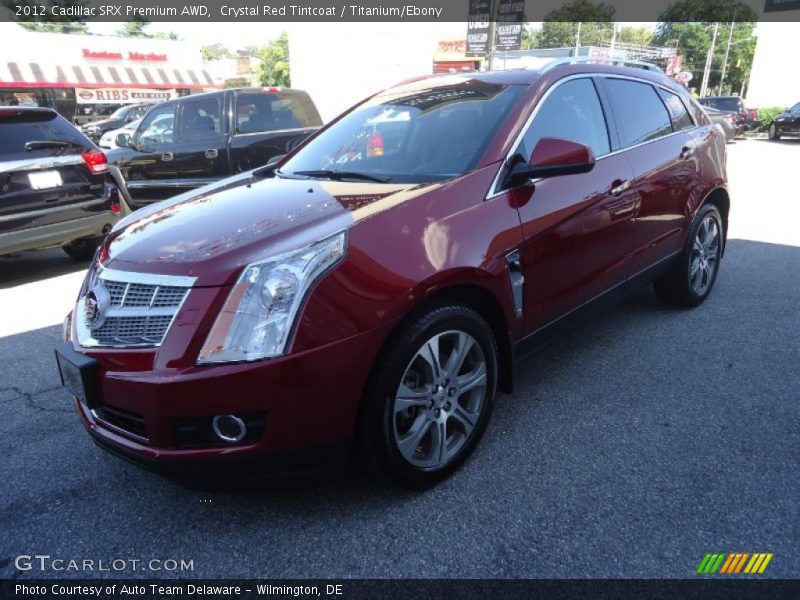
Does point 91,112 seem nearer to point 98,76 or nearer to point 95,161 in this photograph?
point 98,76

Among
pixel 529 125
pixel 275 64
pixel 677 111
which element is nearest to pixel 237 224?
pixel 529 125

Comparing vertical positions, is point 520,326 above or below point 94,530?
above

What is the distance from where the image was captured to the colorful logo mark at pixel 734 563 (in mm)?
2035

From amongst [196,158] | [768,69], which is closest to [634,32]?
[768,69]

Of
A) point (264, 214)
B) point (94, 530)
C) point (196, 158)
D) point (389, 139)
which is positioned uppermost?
point (389, 139)

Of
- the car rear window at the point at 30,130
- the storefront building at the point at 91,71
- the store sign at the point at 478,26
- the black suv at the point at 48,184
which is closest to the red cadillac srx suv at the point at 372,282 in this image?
the black suv at the point at 48,184

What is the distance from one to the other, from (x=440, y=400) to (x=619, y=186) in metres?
1.75

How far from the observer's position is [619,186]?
3338mm

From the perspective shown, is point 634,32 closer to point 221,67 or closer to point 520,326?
point 221,67

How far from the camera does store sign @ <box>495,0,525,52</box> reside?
2105cm

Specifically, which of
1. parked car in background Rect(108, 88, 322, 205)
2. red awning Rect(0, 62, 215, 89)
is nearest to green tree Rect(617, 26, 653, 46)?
red awning Rect(0, 62, 215, 89)

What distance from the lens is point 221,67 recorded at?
269 feet

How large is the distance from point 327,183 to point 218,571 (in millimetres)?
1763
